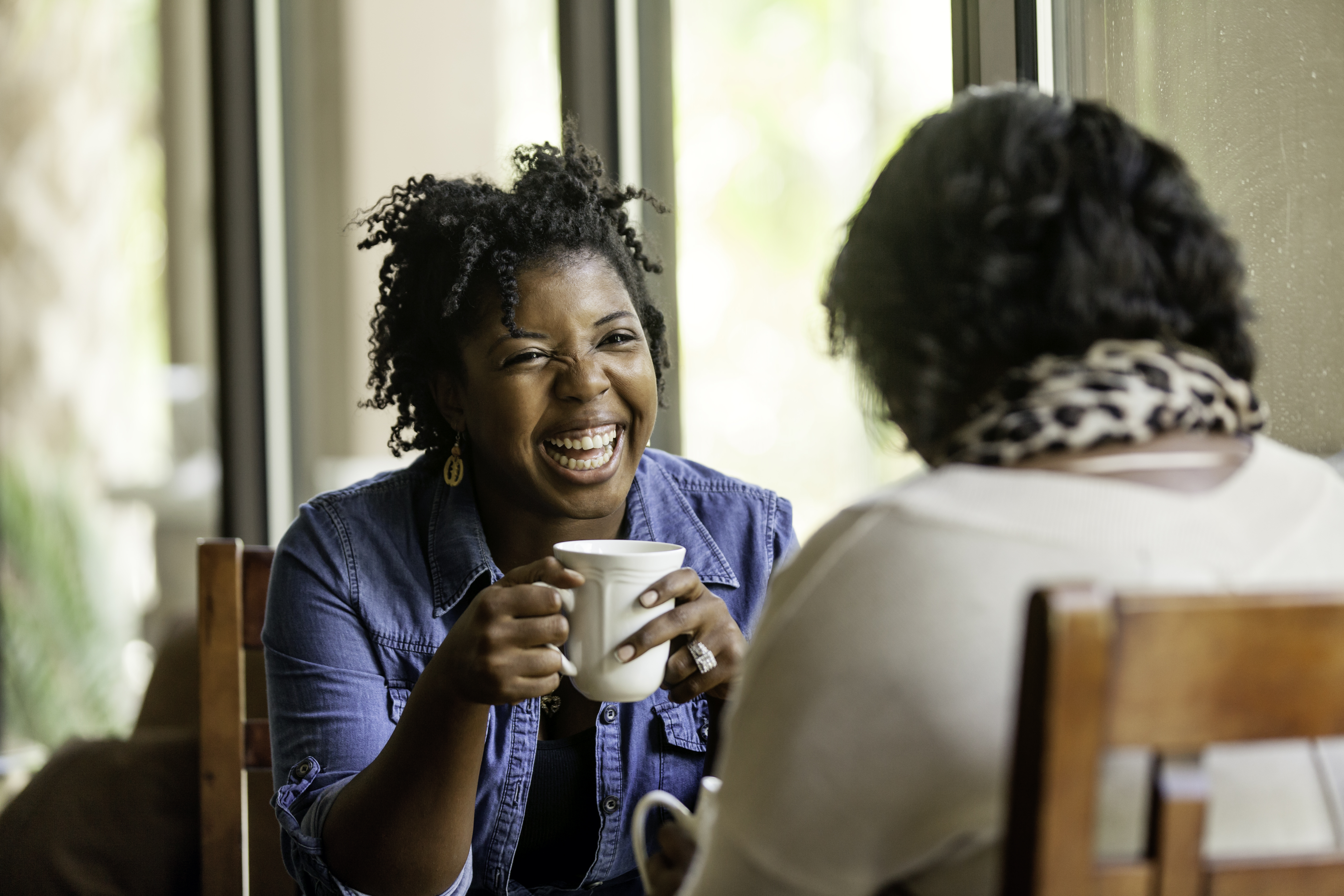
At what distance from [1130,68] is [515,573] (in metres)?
0.96

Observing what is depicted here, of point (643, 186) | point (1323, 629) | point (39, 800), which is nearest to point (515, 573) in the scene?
point (1323, 629)

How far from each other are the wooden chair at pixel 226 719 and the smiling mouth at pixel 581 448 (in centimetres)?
41

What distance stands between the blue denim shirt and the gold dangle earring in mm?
10

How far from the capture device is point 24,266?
3.56 m

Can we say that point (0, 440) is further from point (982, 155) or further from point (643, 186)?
point (982, 155)

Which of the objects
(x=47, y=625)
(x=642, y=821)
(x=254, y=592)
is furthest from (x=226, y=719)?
(x=47, y=625)

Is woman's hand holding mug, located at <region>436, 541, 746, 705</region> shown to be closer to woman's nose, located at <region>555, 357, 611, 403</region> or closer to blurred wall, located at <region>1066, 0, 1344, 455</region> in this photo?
woman's nose, located at <region>555, 357, 611, 403</region>

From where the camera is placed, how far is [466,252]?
4.42 ft

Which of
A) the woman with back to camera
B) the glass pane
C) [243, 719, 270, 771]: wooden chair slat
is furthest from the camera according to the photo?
the glass pane

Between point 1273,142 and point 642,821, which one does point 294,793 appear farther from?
point 1273,142

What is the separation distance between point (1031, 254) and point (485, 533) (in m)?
0.88

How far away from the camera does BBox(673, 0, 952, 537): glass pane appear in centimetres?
193

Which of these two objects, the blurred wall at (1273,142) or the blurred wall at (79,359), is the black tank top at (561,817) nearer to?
the blurred wall at (1273,142)

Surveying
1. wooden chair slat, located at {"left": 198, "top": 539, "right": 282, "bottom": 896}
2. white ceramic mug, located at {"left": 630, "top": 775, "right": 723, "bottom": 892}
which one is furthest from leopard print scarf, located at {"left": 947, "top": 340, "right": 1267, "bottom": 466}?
wooden chair slat, located at {"left": 198, "top": 539, "right": 282, "bottom": 896}
